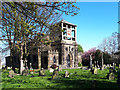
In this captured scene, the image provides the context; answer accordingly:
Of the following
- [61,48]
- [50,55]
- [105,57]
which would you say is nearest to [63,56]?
[61,48]

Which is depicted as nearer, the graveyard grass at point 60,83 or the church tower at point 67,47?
the graveyard grass at point 60,83

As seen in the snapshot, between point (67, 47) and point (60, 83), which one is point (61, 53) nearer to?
point (67, 47)

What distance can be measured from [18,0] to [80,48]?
53.8 metres

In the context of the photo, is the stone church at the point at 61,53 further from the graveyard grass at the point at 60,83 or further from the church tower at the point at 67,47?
the graveyard grass at the point at 60,83

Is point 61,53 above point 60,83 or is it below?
above

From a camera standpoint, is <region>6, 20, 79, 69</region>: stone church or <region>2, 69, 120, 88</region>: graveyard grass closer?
<region>2, 69, 120, 88</region>: graveyard grass

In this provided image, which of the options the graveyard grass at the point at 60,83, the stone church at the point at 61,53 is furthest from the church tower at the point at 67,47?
the graveyard grass at the point at 60,83

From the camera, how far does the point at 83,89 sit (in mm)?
7102

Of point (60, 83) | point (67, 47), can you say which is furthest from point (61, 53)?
point (60, 83)

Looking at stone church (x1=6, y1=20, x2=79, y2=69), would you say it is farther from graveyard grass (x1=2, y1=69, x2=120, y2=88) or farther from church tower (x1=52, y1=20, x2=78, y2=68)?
graveyard grass (x1=2, y1=69, x2=120, y2=88)

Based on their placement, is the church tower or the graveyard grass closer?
the graveyard grass

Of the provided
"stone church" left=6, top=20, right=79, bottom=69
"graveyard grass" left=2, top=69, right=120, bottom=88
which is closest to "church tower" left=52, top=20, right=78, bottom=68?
"stone church" left=6, top=20, right=79, bottom=69

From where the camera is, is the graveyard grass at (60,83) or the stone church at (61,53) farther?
the stone church at (61,53)

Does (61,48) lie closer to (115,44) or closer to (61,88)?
(115,44)
